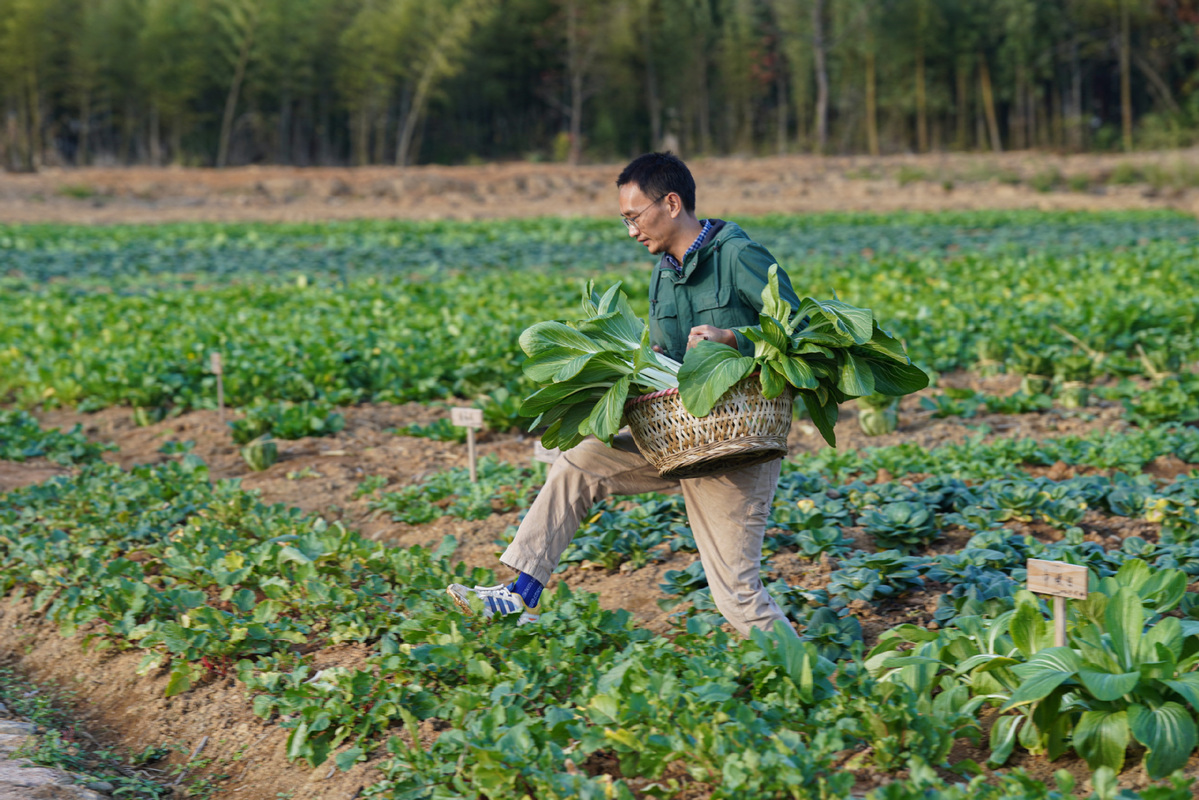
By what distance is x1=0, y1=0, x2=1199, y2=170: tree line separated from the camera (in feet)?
165

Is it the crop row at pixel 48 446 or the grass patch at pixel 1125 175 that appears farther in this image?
the grass patch at pixel 1125 175

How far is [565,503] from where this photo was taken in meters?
3.27

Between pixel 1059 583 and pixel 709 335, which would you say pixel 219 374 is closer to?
pixel 709 335

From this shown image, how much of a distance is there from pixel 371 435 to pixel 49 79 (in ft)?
178

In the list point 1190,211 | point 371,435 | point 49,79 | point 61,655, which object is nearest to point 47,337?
point 371,435

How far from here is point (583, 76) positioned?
2376 inches

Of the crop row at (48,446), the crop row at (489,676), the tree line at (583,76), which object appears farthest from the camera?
the tree line at (583,76)

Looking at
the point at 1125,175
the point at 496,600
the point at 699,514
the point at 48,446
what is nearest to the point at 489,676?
the point at 496,600

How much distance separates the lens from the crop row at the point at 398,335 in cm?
770

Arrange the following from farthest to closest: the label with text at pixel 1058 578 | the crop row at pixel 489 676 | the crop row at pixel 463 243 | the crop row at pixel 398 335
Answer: the crop row at pixel 463 243 < the crop row at pixel 398 335 < the label with text at pixel 1058 578 < the crop row at pixel 489 676

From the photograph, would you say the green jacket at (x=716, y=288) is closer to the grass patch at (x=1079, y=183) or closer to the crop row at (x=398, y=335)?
the crop row at (x=398, y=335)

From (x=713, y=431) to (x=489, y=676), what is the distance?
100 centimetres

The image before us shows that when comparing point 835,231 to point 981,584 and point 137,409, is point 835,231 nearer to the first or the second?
point 137,409

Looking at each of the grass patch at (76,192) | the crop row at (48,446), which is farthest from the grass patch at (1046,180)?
the crop row at (48,446)
